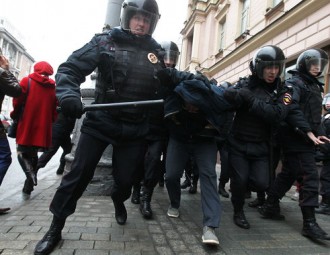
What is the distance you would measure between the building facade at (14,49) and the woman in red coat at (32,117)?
67.0 meters

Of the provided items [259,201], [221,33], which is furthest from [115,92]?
[221,33]

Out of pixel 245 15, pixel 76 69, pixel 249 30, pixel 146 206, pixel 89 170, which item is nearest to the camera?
pixel 76 69

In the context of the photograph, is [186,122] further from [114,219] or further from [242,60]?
[242,60]

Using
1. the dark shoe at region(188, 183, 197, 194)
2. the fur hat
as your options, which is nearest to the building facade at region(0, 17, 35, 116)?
the fur hat

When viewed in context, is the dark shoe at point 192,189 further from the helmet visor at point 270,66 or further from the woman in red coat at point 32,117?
the helmet visor at point 270,66

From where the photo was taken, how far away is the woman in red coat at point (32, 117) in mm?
4504

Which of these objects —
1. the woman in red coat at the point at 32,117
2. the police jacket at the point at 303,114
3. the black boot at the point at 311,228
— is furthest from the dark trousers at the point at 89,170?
the woman in red coat at the point at 32,117

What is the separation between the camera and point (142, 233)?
3107mm

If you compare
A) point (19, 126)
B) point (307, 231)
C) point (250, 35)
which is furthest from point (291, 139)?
point (250, 35)

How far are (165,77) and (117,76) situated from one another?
47 cm

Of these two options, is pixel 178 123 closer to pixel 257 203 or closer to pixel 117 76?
pixel 117 76

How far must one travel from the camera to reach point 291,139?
3.64 meters

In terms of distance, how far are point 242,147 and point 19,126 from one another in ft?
9.56

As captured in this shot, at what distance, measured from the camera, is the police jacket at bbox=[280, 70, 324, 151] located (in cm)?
347
